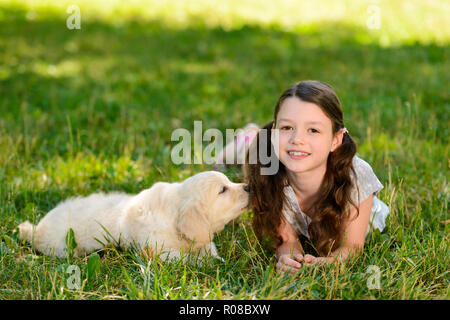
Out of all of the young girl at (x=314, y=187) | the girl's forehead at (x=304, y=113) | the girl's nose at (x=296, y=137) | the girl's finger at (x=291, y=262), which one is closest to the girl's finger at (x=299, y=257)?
the young girl at (x=314, y=187)

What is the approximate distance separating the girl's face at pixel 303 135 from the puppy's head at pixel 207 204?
0.44 meters

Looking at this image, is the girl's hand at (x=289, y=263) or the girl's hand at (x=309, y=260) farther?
the girl's hand at (x=309, y=260)

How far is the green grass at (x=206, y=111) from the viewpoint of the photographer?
2998 millimetres

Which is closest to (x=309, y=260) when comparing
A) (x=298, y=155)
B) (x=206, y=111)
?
(x=298, y=155)

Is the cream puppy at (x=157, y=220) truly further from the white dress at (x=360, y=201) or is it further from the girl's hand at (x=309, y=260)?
the girl's hand at (x=309, y=260)

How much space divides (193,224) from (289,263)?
0.64m

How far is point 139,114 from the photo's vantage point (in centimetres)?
600

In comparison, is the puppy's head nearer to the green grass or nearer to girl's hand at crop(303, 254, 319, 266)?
the green grass

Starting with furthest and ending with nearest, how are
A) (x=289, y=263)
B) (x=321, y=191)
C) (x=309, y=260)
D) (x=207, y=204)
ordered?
(x=321, y=191)
(x=207, y=204)
(x=309, y=260)
(x=289, y=263)

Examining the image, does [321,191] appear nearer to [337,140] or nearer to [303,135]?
[337,140]

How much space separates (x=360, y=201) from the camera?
11.2 ft

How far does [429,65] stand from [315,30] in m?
2.80

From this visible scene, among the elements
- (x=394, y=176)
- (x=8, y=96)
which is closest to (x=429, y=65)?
(x=394, y=176)

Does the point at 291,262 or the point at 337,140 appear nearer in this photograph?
the point at 291,262
